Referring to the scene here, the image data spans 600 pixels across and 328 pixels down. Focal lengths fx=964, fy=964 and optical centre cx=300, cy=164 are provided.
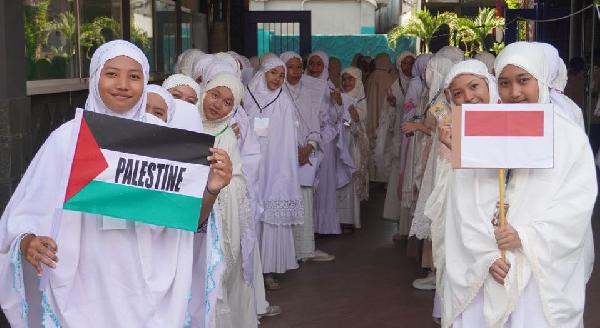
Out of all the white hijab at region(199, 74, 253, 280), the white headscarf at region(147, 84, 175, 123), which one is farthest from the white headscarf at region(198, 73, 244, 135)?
the white headscarf at region(147, 84, 175, 123)

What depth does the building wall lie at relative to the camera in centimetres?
3534

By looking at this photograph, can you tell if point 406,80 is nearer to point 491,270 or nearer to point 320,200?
point 320,200

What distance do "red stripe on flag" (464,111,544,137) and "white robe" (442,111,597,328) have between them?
6.8 inches

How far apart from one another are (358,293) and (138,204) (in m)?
4.12

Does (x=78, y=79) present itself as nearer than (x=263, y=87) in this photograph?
Yes

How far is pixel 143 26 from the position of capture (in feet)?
30.3

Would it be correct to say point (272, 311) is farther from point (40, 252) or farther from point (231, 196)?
point (40, 252)

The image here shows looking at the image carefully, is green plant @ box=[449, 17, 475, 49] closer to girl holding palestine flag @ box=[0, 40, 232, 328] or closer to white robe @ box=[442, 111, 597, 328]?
white robe @ box=[442, 111, 597, 328]

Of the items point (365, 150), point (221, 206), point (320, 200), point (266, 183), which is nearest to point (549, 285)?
point (221, 206)

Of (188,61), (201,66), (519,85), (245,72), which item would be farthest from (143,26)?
(519,85)

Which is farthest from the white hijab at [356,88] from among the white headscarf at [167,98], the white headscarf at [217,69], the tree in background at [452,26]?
the tree in background at [452,26]

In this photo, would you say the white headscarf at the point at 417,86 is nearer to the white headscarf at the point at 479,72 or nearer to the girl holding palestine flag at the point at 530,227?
the white headscarf at the point at 479,72

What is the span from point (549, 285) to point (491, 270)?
0.73 ft

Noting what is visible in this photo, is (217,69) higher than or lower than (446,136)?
higher
